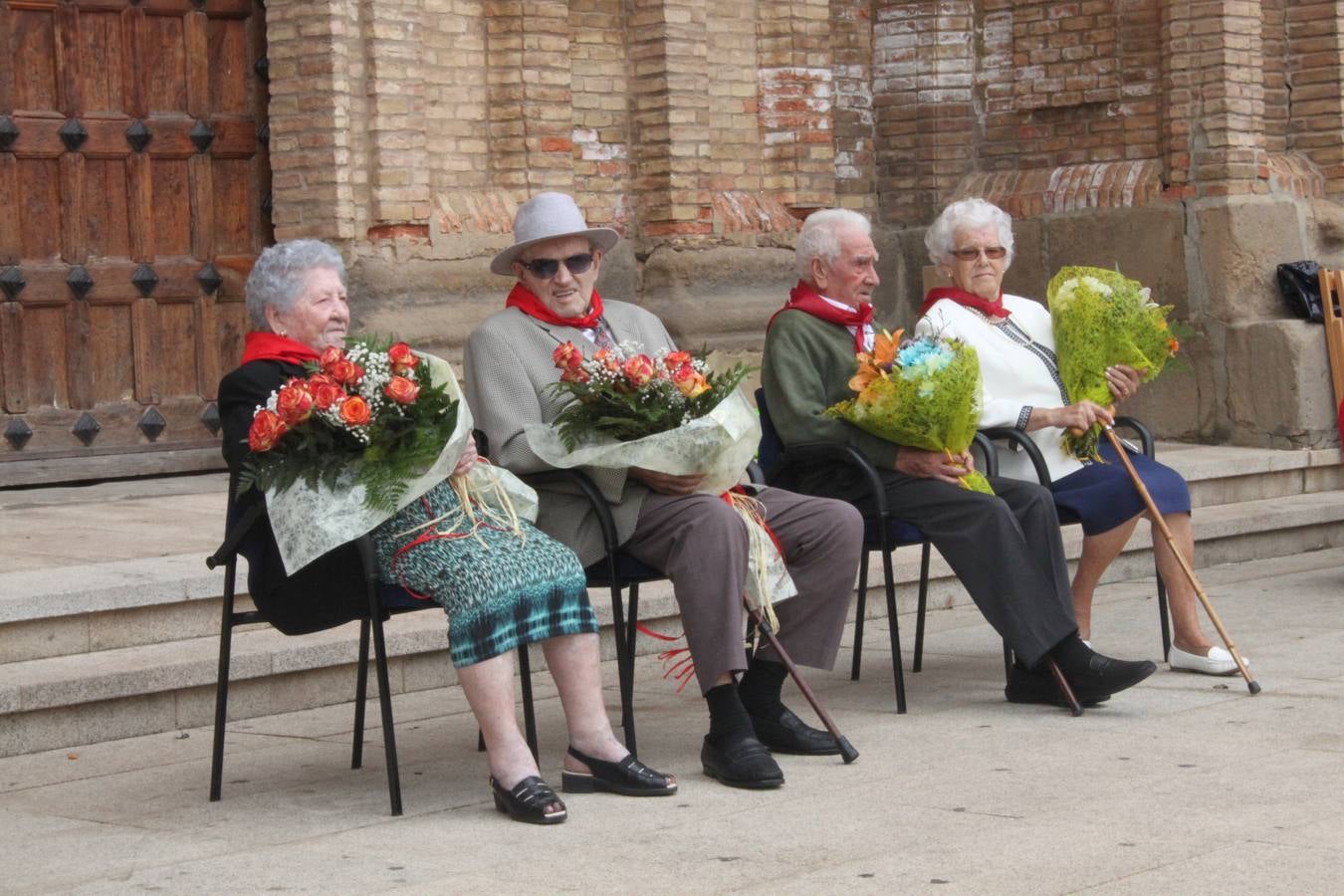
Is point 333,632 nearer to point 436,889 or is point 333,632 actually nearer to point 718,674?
point 718,674

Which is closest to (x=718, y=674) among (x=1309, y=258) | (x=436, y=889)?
(x=436, y=889)

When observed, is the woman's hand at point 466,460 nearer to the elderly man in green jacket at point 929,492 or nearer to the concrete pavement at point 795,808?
the concrete pavement at point 795,808

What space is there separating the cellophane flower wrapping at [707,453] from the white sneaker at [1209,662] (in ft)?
5.01

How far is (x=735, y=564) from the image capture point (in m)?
5.05

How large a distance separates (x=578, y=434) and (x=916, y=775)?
1.17m

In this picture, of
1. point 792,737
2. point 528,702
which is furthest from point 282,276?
point 792,737

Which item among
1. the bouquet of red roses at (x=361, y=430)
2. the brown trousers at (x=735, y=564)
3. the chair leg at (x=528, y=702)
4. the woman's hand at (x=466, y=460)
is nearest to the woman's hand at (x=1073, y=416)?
the brown trousers at (x=735, y=564)

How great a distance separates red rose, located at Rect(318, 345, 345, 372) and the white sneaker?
9.40 feet

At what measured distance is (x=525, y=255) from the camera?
5.48m

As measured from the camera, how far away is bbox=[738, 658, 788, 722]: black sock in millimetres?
5332

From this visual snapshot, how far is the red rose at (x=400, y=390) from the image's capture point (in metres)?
4.61

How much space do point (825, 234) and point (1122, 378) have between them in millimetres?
1054

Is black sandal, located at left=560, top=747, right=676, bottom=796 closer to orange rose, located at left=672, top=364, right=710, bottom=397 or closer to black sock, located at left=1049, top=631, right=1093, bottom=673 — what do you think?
orange rose, located at left=672, top=364, right=710, bottom=397

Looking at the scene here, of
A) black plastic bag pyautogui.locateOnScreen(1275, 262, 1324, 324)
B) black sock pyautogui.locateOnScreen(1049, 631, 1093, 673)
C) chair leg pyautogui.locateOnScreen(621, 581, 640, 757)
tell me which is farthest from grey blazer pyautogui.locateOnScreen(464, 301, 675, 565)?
black plastic bag pyautogui.locateOnScreen(1275, 262, 1324, 324)
